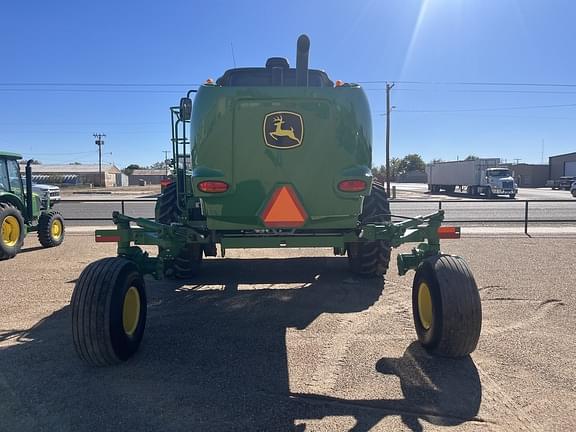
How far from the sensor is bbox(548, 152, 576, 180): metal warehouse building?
66125 millimetres

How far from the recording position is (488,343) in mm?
4473

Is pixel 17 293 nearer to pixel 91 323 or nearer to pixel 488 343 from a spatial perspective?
pixel 91 323

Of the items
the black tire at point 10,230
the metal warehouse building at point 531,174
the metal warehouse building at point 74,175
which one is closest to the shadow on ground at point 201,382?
the black tire at point 10,230

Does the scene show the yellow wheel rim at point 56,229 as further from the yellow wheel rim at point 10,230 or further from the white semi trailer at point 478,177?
the white semi trailer at point 478,177

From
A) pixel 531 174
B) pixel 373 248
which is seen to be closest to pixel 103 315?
pixel 373 248

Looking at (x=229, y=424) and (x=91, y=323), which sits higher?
(x=91, y=323)

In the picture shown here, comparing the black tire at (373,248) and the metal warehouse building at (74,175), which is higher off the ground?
the metal warehouse building at (74,175)

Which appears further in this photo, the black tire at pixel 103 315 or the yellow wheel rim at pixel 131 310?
the yellow wheel rim at pixel 131 310

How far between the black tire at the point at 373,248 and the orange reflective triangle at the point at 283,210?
7.08 feet

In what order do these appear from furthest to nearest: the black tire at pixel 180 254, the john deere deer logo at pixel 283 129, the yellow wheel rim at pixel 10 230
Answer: the yellow wheel rim at pixel 10 230 < the black tire at pixel 180 254 < the john deere deer logo at pixel 283 129

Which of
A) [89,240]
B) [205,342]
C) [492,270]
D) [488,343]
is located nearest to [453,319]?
[488,343]

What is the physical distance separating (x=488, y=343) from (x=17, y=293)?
6.09 meters

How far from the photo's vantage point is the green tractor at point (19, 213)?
31.7 feet

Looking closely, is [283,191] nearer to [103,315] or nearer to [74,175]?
[103,315]
